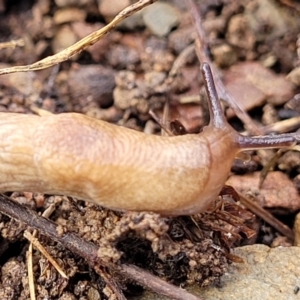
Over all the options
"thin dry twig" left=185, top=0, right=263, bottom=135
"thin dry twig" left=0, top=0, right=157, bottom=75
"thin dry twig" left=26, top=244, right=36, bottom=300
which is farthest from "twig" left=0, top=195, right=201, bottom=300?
"thin dry twig" left=185, top=0, right=263, bottom=135

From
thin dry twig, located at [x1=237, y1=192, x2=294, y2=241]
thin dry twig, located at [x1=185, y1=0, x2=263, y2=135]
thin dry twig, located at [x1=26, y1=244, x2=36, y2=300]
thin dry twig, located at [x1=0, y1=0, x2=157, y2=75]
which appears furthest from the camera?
thin dry twig, located at [x1=185, y1=0, x2=263, y2=135]

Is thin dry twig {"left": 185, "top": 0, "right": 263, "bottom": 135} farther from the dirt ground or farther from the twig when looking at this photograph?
the twig

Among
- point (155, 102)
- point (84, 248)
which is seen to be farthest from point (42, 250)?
point (155, 102)

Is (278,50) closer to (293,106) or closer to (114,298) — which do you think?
(293,106)

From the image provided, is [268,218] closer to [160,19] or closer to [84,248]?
[84,248]

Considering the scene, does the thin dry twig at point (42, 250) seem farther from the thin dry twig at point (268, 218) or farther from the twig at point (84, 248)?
the thin dry twig at point (268, 218)

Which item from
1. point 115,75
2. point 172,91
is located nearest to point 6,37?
point 115,75
